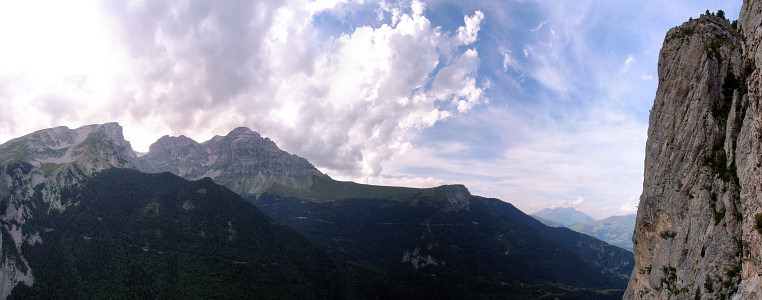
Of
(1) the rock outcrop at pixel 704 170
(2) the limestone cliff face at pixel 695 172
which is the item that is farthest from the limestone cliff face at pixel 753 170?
(2) the limestone cliff face at pixel 695 172

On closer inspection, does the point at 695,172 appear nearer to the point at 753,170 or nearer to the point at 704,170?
the point at 704,170

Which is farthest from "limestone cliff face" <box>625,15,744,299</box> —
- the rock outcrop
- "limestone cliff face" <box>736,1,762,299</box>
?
"limestone cliff face" <box>736,1,762,299</box>

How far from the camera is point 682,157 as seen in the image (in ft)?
193

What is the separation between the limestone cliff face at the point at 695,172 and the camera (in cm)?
4375

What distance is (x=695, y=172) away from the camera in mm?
54875

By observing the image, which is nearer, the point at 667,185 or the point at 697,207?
the point at 697,207

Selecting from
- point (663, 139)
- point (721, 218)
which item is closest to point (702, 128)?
point (663, 139)

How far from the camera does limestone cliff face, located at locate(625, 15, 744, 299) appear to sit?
4375 cm

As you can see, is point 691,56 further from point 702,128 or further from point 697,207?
point 697,207

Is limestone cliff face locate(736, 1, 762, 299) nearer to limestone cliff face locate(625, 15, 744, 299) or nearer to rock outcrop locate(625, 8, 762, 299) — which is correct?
rock outcrop locate(625, 8, 762, 299)

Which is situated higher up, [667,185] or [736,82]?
[736,82]

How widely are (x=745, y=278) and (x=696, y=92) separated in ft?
116

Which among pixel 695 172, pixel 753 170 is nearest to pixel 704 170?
pixel 695 172

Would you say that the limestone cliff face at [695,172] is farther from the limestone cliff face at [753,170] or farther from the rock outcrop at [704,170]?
the limestone cliff face at [753,170]
